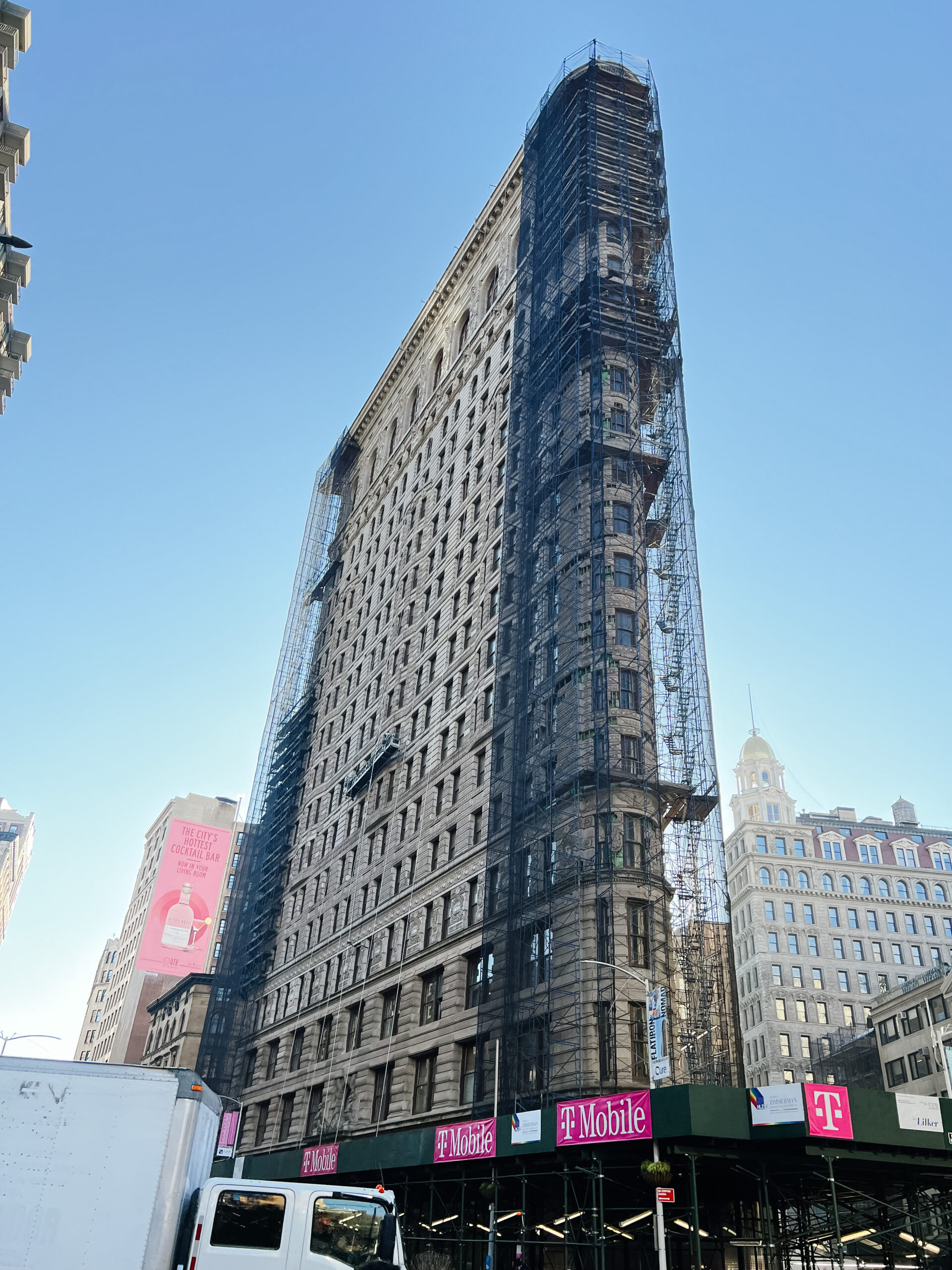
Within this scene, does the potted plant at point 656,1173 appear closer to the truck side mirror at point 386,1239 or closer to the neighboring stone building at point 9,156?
the truck side mirror at point 386,1239

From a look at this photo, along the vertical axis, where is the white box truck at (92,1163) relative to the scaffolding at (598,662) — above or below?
below

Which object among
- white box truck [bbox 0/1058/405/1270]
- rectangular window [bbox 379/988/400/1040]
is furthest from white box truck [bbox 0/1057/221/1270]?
rectangular window [bbox 379/988/400/1040]

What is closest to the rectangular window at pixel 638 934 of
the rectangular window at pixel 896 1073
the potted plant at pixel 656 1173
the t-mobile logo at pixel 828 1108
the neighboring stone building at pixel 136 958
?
the potted plant at pixel 656 1173

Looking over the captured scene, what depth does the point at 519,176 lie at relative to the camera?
216 ft

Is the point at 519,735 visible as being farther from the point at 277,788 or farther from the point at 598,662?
the point at 277,788

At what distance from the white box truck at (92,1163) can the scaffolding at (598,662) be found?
20833 mm

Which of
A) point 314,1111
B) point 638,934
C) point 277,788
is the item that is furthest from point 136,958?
point 638,934

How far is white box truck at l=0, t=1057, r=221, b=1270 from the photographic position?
42.2 feet

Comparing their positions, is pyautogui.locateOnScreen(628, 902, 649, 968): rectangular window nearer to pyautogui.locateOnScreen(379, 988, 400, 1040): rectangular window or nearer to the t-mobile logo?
the t-mobile logo

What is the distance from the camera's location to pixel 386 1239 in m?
14.8

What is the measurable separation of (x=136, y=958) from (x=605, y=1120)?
11791 cm

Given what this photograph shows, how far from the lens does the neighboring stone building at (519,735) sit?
37344 mm

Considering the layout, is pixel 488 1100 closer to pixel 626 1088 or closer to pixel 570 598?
pixel 626 1088

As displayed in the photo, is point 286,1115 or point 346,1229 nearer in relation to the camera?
point 346,1229
